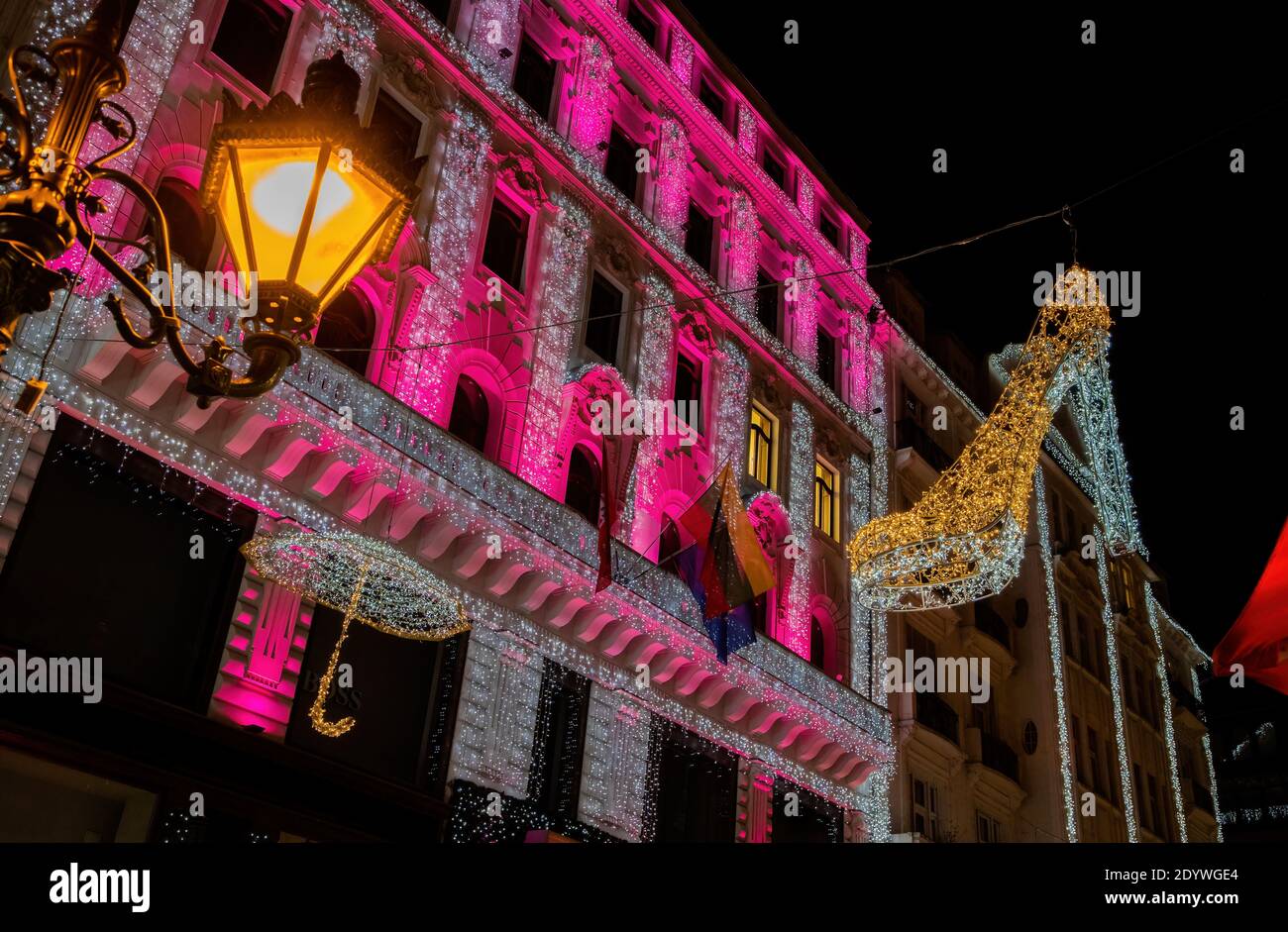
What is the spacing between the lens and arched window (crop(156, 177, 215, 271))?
46.8ft

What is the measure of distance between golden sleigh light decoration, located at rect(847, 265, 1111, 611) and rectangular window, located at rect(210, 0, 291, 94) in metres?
12.9

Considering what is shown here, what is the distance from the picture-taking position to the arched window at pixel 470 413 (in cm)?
1753

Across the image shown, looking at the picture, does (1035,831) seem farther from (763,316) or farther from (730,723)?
(763,316)

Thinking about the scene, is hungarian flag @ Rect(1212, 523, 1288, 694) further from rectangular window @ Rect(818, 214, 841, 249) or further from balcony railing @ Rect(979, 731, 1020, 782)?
rectangular window @ Rect(818, 214, 841, 249)

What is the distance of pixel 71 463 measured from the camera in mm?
12477

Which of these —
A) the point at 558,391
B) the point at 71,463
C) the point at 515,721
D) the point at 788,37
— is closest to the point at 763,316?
the point at 788,37

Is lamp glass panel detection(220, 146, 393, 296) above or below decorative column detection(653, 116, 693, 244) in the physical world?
below

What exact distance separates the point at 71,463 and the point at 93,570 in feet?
4.09

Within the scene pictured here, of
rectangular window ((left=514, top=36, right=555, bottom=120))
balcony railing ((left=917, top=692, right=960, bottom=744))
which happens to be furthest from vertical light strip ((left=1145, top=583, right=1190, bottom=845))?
rectangular window ((left=514, top=36, right=555, bottom=120))

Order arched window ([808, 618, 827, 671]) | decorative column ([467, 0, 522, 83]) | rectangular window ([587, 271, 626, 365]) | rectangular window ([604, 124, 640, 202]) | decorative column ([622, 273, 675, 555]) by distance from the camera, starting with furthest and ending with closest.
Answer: arched window ([808, 618, 827, 671]), rectangular window ([604, 124, 640, 202]), rectangular window ([587, 271, 626, 365]), decorative column ([467, 0, 522, 83]), decorative column ([622, 273, 675, 555])

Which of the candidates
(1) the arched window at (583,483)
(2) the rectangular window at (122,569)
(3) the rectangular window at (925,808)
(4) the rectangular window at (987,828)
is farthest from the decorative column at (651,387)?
(4) the rectangular window at (987,828)

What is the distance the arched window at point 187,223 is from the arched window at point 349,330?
6.04 feet

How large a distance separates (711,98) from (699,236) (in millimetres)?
4213
